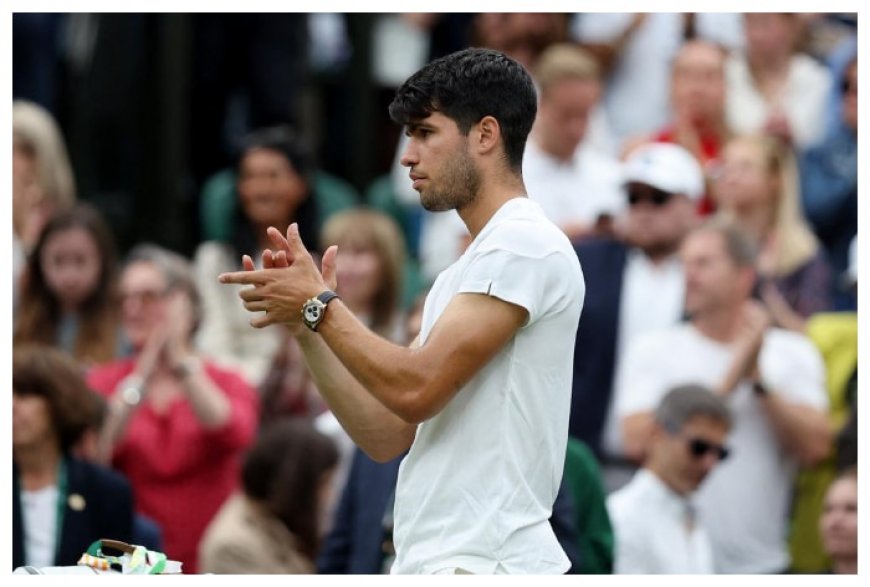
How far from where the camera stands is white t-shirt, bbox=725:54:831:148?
9.33 meters

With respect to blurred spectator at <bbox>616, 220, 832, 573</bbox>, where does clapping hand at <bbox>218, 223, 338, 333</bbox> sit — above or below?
above

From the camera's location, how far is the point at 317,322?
418 centimetres

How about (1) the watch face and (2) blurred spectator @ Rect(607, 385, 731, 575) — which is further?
(2) blurred spectator @ Rect(607, 385, 731, 575)

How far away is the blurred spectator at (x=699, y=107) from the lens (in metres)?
9.19

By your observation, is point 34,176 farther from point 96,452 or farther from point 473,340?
point 473,340

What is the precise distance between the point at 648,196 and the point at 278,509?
2.13 m

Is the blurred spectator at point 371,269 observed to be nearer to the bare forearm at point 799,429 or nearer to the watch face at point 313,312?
the bare forearm at point 799,429

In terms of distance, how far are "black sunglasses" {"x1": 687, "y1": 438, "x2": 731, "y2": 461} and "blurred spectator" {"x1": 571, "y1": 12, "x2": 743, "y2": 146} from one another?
2.81 m

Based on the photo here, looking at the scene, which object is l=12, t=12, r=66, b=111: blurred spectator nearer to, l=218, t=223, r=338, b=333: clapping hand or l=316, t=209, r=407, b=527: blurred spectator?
l=316, t=209, r=407, b=527: blurred spectator

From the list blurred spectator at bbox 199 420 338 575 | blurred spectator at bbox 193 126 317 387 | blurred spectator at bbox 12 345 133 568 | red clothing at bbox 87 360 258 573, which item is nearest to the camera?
blurred spectator at bbox 12 345 133 568

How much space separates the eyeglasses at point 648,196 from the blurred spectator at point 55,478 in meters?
2.42

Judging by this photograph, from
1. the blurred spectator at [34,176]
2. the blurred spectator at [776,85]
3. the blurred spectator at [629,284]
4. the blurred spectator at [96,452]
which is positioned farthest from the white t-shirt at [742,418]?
the blurred spectator at [34,176]

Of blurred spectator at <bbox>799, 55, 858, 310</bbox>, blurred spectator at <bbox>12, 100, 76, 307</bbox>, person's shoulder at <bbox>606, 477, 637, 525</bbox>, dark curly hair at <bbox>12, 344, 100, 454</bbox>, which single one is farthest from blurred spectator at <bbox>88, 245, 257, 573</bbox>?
blurred spectator at <bbox>799, 55, 858, 310</bbox>
